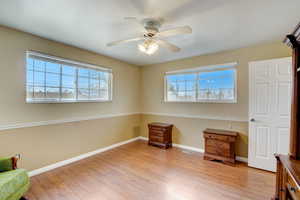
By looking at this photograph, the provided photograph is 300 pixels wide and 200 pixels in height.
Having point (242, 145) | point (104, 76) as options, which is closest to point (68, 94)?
point (104, 76)

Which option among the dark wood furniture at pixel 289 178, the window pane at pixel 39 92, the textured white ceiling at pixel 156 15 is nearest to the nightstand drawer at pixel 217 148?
the dark wood furniture at pixel 289 178

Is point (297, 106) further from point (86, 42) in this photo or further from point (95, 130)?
point (95, 130)

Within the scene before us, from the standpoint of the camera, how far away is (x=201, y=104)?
11.8 feet

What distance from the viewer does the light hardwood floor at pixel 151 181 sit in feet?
6.44

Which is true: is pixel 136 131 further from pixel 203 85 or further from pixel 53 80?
pixel 53 80

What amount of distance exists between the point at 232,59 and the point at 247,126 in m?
1.51

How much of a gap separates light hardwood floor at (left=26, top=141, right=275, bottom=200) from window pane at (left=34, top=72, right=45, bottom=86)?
1.63m

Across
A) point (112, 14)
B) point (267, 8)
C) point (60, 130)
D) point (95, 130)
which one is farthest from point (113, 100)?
point (267, 8)

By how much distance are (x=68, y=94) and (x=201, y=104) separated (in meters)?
3.14

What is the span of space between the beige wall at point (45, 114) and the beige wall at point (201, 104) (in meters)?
1.06

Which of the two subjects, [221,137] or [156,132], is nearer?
[221,137]

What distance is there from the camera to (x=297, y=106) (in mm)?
1440


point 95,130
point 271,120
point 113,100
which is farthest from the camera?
point 113,100

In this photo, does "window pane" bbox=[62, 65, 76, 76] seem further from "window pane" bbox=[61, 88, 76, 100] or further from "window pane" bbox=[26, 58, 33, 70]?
"window pane" bbox=[26, 58, 33, 70]
